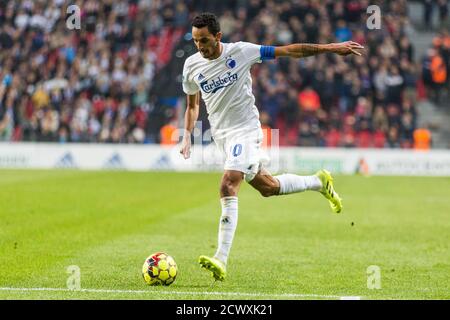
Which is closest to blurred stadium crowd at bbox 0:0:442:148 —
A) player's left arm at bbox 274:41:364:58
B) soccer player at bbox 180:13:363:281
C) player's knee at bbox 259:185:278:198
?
player's knee at bbox 259:185:278:198

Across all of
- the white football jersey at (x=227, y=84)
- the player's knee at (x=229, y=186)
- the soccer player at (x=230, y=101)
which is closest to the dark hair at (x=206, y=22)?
the soccer player at (x=230, y=101)

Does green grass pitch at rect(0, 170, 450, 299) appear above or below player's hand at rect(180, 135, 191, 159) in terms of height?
below

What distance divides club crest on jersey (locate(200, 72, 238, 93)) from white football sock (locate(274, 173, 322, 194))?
1.27 metres

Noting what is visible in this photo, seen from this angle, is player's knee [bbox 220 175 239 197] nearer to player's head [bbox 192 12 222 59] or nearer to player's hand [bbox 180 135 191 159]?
player's hand [bbox 180 135 191 159]

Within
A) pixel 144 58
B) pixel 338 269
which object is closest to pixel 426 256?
pixel 338 269

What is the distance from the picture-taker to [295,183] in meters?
10.1

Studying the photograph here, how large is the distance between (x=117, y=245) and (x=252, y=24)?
2031 cm

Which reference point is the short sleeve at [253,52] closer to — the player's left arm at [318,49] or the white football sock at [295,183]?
the player's left arm at [318,49]

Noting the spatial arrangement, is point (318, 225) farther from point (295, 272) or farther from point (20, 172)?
point (20, 172)

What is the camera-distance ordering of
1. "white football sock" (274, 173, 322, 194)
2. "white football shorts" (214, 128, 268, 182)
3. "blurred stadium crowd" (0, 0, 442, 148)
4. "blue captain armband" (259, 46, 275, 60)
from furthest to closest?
"blurred stadium crowd" (0, 0, 442, 148) < "white football sock" (274, 173, 322, 194) < "white football shorts" (214, 128, 268, 182) < "blue captain armband" (259, 46, 275, 60)

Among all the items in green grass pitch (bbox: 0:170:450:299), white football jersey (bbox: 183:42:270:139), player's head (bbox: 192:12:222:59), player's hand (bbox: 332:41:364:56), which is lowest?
green grass pitch (bbox: 0:170:450:299)

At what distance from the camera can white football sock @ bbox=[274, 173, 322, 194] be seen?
32.7 ft

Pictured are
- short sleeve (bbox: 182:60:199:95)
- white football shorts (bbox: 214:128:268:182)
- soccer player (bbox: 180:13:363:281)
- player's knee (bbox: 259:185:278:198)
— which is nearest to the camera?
soccer player (bbox: 180:13:363:281)

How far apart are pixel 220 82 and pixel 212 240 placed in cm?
383
